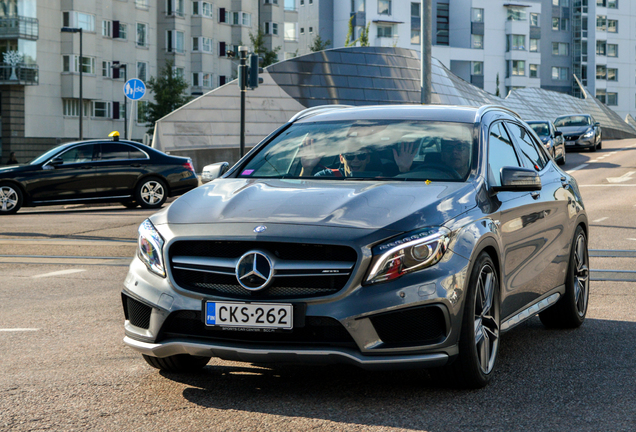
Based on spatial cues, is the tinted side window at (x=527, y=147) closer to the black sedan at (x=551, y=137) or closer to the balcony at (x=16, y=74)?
the black sedan at (x=551, y=137)

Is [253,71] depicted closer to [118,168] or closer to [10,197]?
[118,168]

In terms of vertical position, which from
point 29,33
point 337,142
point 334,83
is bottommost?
point 337,142

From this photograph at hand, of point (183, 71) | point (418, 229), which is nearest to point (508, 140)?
point (418, 229)

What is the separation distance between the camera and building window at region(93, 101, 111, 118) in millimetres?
63844

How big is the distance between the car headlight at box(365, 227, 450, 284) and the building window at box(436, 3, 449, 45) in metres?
96.9

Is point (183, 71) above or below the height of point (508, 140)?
above

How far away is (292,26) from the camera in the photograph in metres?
89.1

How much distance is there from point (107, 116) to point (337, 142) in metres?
61.2

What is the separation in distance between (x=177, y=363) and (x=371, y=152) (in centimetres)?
167

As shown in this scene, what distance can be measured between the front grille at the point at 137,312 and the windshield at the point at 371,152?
1.25 metres

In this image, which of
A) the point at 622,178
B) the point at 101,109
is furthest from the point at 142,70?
the point at 622,178

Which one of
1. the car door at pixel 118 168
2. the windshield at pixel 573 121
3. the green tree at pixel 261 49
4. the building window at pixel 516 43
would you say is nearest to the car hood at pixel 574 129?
the windshield at pixel 573 121

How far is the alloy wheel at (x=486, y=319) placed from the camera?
187 inches

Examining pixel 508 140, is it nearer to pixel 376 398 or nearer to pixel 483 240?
pixel 483 240
